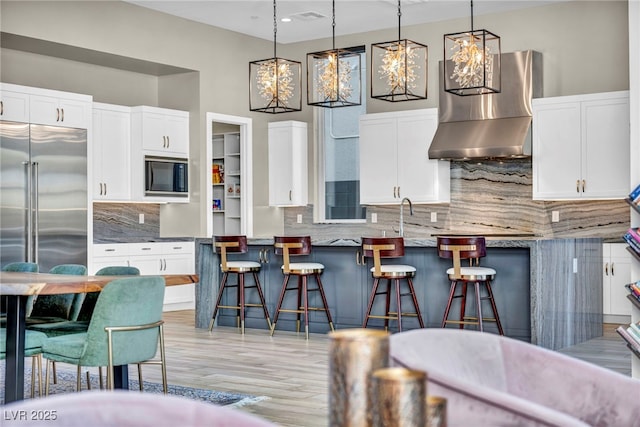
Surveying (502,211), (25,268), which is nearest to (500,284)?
(502,211)

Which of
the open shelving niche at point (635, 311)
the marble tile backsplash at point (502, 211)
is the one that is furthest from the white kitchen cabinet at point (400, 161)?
the open shelving niche at point (635, 311)

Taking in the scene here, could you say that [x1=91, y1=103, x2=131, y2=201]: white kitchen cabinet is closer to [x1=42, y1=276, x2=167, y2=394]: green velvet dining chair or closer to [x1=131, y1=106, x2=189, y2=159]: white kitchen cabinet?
[x1=131, y1=106, x2=189, y2=159]: white kitchen cabinet

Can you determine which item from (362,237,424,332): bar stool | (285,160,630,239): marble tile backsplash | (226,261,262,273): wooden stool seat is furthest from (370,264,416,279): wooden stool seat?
(285,160,630,239): marble tile backsplash

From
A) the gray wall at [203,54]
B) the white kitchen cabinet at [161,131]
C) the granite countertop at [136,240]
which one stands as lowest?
the granite countertop at [136,240]

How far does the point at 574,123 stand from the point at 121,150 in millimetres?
4796

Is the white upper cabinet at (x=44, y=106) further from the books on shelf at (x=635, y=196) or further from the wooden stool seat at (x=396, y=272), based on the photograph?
the books on shelf at (x=635, y=196)

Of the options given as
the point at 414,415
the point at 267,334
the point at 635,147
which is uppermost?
the point at 635,147

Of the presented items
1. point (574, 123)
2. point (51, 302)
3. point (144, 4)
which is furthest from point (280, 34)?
point (51, 302)

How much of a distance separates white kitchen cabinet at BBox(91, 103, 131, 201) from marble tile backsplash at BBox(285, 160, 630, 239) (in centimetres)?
299

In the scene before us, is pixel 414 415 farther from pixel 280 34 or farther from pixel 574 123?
pixel 280 34

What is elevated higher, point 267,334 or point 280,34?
point 280,34

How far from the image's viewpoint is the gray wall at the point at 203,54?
328 inches

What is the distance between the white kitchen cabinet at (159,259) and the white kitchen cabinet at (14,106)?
162 centimetres

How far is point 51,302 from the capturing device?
15.9 ft
